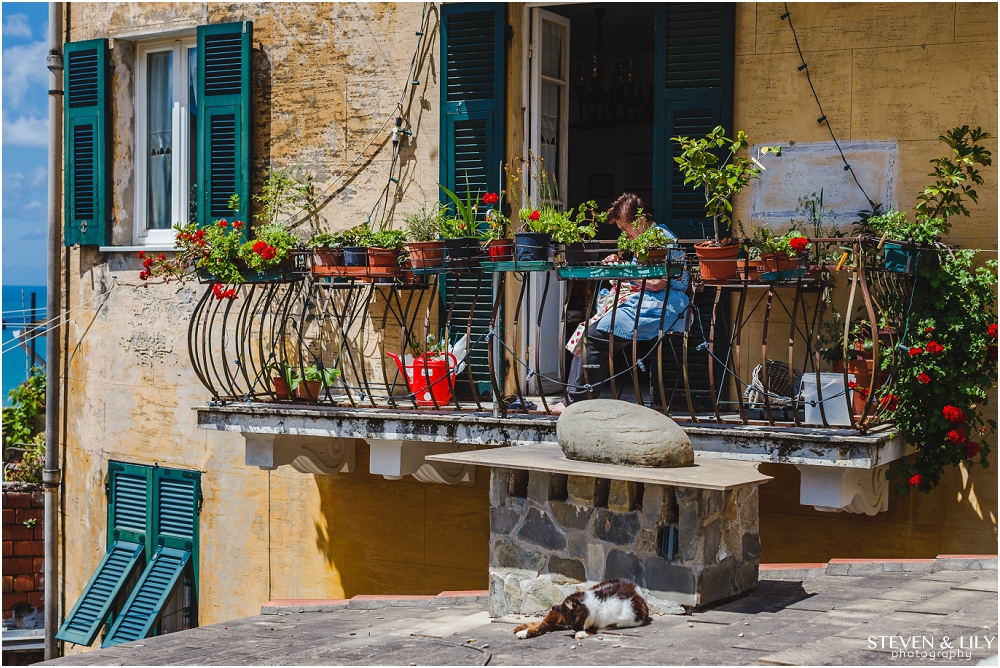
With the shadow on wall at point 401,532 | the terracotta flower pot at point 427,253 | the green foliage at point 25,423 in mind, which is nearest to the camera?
the terracotta flower pot at point 427,253

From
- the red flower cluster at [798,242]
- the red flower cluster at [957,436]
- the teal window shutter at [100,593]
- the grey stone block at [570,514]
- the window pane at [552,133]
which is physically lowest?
the teal window shutter at [100,593]

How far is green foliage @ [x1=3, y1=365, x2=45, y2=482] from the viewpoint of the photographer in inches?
490

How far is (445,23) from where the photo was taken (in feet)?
28.1

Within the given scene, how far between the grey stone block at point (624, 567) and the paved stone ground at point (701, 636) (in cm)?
22

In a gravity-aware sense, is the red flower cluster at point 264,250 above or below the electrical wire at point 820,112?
below

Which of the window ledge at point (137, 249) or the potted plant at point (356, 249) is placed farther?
the window ledge at point (137, 249)

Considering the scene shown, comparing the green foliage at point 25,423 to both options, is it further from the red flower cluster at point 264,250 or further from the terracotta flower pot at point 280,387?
the red flower cluster at point 264,250

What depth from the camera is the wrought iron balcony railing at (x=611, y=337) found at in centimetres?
685

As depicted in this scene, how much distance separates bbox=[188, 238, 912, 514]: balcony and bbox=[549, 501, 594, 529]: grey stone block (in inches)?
47.2

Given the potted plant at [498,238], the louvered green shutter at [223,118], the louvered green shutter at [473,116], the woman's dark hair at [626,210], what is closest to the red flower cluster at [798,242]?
the woman's dark hair at [626,210]

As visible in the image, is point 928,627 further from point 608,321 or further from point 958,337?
point 608,321

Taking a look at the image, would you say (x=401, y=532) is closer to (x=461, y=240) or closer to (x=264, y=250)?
(x=264, y=250)

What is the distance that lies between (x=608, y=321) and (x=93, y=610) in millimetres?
5503

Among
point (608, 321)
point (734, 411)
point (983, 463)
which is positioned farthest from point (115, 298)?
point (983, 463)
